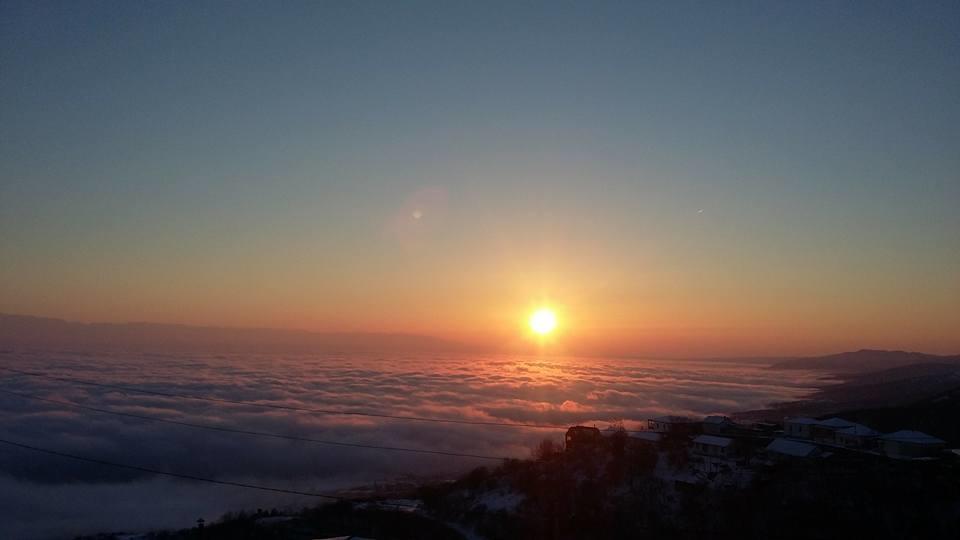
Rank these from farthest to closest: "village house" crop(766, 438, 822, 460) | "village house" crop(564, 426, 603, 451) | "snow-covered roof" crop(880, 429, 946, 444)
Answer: "village house" crop(564, 426, 603, 451)
"village house" crop(766, 438, 822, 460)
"snow-covered roof" crop(880, 429, 946, 444)

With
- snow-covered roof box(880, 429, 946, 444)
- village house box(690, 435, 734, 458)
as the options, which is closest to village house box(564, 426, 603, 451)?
village house box(690, 435, 734, 458)

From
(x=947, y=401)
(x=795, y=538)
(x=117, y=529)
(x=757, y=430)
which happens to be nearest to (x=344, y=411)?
(x=117, y=529)

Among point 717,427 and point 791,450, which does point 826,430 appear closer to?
point 717,427

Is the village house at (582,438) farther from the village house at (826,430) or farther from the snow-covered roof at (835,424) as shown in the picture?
the snow-covered roof at (835,424)

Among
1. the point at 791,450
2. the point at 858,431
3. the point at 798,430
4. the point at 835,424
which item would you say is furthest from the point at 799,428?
the point at 791,450

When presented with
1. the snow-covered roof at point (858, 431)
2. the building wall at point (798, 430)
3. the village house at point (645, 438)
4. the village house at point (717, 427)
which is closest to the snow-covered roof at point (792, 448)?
the snow-covered roof at point (858, 431)

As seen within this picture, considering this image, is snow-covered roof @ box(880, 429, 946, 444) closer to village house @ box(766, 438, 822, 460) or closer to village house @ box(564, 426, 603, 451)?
village house @ box(766, 438, 822, 460)

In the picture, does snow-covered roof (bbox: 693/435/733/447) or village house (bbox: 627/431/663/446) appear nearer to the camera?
snow-covered roof (bbox: 693/435/733/447)
